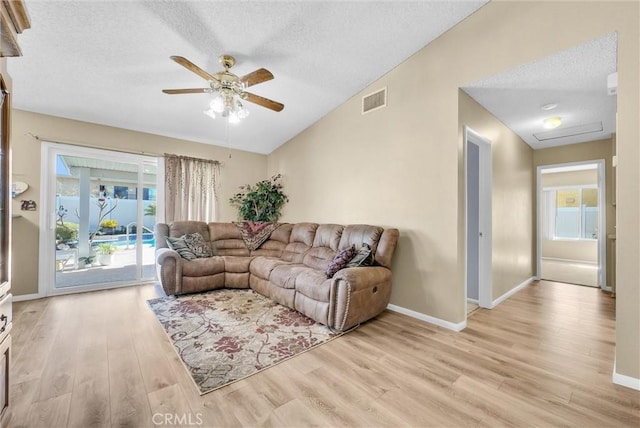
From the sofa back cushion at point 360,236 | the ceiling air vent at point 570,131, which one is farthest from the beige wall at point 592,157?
the sofa back cushion at point 360,236

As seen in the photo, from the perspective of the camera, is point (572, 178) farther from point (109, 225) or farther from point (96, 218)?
A: point (96, 218)

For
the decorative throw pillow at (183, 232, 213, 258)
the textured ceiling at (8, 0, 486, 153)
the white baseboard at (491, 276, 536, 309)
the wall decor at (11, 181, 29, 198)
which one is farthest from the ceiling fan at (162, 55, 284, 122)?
the white baseboard at (491, 276, 536, 309)

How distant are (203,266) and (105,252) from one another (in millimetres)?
1826

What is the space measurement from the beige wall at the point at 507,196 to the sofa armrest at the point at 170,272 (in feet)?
11.7

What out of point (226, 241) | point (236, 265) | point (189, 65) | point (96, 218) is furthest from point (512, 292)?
point (96, 218)

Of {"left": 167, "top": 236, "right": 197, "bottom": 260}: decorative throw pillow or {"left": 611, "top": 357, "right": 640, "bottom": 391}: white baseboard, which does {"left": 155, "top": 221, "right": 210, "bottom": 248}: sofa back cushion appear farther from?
{"left": 611, "top": 357, "right": 640, "bottom": 391}: white baseboard

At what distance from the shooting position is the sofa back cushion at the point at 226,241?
4.48 m

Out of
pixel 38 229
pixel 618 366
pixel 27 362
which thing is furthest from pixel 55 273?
pixel 618 366

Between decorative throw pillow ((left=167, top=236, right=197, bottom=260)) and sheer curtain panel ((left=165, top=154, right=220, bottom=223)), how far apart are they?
2.37ft

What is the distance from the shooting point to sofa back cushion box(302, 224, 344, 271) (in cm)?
352

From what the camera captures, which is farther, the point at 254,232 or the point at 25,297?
the point at 254,232

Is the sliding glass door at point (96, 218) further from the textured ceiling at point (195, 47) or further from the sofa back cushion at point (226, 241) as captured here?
the sofa back cushion at point (226, 241)

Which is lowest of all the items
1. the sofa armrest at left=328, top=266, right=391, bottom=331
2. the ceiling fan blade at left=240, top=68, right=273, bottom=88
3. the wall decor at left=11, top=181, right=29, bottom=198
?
the sofa armrest at left=328, top=266, right=391, bottom=331

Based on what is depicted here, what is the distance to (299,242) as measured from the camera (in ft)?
13.8
